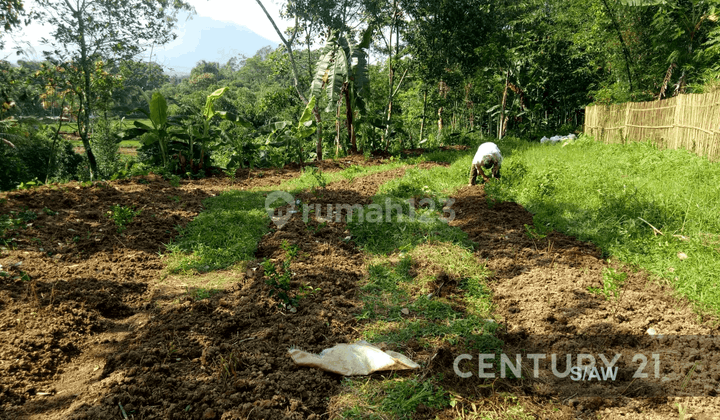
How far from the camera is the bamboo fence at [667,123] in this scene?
23.2 ft

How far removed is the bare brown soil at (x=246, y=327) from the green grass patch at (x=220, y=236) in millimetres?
213

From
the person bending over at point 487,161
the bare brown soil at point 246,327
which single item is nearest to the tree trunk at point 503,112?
the person bending over at point 487,161

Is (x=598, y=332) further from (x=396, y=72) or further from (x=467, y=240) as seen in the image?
(x=396, y=72)

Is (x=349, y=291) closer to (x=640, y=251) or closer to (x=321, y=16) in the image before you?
(x=640, y=251)

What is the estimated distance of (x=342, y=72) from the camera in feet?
33.5

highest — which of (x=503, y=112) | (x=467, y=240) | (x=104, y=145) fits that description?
(x=503, y=112)

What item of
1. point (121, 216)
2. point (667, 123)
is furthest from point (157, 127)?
point (667, 123)

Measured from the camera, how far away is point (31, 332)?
9.31 feet

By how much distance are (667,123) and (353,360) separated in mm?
9831

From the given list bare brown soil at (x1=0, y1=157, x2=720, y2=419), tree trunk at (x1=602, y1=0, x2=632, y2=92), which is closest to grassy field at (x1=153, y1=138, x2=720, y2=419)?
bare brown soil at (x1=0, y1=157, x2=720, y2=419)

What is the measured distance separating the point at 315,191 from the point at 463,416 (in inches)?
193

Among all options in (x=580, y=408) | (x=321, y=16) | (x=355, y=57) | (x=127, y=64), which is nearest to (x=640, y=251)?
(x=580, y=408)

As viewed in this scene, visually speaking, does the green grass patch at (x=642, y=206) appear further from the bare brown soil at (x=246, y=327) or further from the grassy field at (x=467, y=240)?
the bare brown soil at (x=246, y=327)

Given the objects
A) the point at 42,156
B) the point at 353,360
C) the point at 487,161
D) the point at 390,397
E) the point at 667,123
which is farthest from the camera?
the point at 42,156
